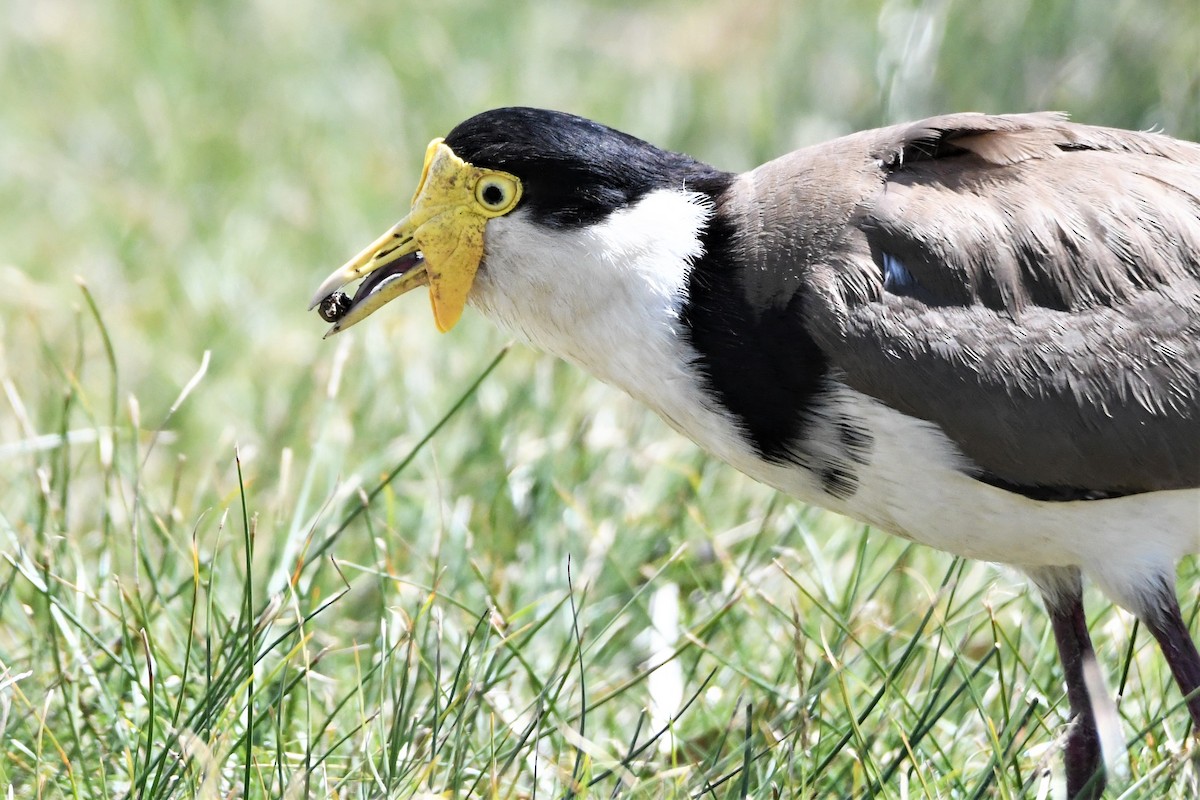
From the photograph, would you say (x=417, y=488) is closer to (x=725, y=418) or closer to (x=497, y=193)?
(x=497, y=193)

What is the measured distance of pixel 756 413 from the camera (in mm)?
2936

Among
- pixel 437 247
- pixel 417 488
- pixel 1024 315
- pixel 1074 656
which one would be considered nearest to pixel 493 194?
pixel 437 247

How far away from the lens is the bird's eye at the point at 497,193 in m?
3.09

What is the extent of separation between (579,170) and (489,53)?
12.9ft

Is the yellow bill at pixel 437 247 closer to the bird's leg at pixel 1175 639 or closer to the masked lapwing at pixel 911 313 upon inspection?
the masked lapwing at pixel 911 313

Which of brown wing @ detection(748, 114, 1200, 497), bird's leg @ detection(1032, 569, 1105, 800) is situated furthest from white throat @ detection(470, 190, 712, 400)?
bird's leg @ detection(1032, 569, 1105, 800)

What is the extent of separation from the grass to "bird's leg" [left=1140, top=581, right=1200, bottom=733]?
0.29 feet

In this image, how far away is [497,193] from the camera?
3.11 m

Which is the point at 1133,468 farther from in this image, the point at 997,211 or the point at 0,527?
the point at 0,527

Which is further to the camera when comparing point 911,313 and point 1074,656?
point 1074,656

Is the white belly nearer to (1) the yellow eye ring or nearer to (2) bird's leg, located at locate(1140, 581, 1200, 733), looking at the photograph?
(2) bird's leg, located at locate(1140, 581, 1200, 733)

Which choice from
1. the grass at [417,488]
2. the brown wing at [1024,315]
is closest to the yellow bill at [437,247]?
the grass at [417,488]

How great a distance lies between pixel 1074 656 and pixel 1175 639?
0.27 meters

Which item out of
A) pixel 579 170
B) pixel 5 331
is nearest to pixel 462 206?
pixel 579 170
